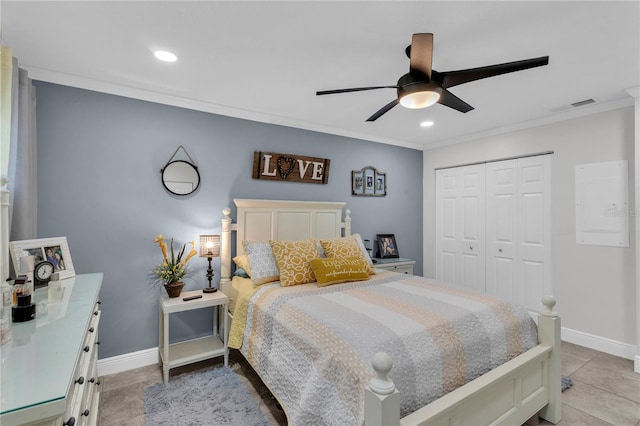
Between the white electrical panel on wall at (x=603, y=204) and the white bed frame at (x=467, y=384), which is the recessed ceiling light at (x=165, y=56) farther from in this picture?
the white electrical panel on wall at (x=603, y=204)

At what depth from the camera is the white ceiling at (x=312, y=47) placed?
168 centimetres

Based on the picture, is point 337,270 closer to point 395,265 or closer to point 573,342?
point 395,265

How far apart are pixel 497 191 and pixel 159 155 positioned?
3958mm

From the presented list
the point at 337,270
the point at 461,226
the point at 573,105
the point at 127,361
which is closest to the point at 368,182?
the point at 461,226

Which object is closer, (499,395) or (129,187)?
(499,395)

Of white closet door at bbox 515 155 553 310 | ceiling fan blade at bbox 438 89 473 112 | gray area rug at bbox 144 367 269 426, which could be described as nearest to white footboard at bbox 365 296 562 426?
gray area rug at bbox 144 367 269 426

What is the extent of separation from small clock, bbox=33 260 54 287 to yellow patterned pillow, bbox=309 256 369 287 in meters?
1.79

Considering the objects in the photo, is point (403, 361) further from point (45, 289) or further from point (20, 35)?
point (20, 35)

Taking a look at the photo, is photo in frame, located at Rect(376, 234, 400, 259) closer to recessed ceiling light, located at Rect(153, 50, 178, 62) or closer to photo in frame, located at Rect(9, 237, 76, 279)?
recessed ceiling light, located at Rect(153, 50, 178, 62)

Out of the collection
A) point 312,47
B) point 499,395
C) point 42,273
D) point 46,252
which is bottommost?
point 499,395

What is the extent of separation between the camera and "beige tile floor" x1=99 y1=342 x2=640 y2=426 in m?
2.06

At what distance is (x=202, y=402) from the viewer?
2203mm

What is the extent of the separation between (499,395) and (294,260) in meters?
1.71

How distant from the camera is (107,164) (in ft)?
8.63
